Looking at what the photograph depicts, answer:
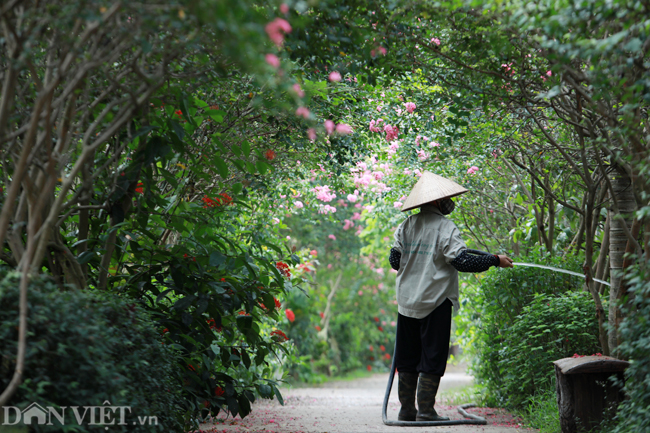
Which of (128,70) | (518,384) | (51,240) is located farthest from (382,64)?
(518,384)

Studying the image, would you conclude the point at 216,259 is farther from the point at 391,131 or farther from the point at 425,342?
the point at 391,131

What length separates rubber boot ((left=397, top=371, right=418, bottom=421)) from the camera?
14.3ft

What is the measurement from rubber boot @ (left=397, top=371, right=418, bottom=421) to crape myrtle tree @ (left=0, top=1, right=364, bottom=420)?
106cm

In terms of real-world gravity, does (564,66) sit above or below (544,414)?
above

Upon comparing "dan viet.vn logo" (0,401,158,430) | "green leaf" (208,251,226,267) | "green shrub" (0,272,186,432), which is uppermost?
"green leaf" (208,251,226,267)

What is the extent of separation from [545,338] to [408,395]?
4.19ft

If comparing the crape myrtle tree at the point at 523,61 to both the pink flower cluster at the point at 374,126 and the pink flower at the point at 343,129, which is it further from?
the pink flower cluster at the point at 374,126

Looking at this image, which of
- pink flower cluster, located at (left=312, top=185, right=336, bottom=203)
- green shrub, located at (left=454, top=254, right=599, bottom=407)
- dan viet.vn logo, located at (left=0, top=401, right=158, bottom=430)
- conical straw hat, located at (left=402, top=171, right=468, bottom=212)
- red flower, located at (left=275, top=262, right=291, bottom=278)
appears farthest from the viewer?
pink flower cluster, located at (left=312, top=185, right=336, bottom=203)

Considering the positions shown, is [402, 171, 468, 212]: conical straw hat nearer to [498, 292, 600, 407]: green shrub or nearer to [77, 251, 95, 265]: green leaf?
[498, 292, 600, 407]: green shrub

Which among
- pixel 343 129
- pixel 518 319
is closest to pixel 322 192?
pixel 343 129

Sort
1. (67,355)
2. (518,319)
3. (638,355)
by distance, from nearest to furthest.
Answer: (67,355) → (638,355) → (518,319)

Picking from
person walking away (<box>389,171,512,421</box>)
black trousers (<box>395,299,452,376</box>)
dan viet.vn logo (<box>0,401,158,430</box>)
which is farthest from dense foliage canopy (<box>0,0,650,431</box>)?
black trousers (<box>395,299,452,376</box>)

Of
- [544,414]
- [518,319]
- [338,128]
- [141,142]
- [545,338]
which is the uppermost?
[338,128]

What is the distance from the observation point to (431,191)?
14.3ft
